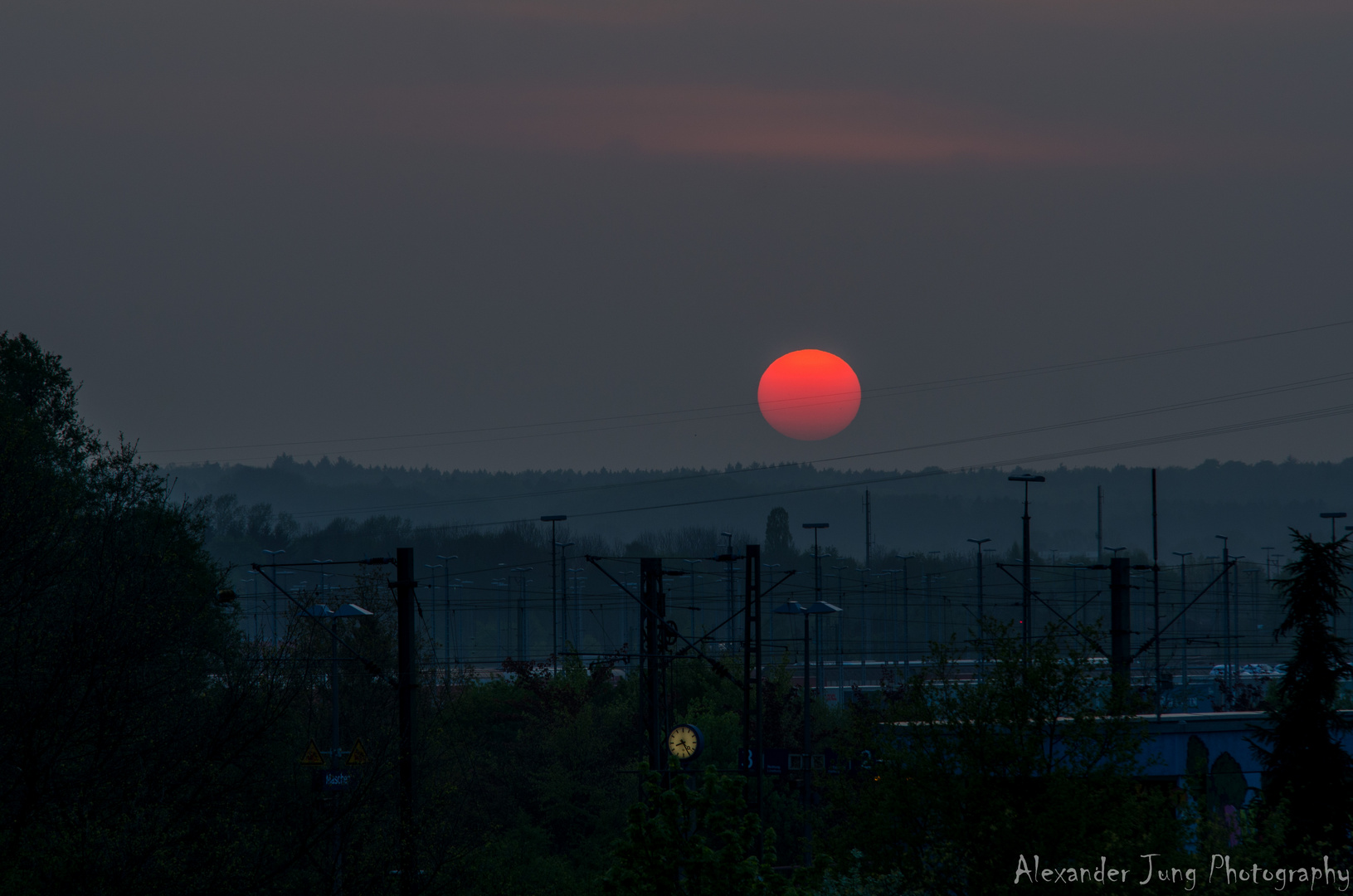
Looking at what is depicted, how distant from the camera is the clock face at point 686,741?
49528mm

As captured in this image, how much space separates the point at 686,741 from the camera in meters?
49.8

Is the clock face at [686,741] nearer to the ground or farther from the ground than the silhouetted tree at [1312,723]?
nearer to the ground

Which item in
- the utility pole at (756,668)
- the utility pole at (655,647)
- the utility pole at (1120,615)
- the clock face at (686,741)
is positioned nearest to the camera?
the utility pole at (655,647)

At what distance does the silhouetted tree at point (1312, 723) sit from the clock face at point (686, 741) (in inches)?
788

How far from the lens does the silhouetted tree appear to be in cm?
3450

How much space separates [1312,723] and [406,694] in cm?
2262

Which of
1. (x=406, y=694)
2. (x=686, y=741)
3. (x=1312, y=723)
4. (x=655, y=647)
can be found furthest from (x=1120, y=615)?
(x=406, y=694)

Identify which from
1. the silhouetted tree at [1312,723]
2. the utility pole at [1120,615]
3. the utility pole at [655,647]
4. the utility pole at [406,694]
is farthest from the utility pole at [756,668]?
the silhouetted tree at [1312,723]

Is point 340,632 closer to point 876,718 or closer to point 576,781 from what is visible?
point 576,781

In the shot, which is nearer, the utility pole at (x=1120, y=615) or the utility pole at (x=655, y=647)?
the utility pole at (x=655, y=647)

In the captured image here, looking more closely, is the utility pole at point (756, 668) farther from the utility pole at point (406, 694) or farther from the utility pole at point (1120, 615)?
the utility pole at point (1120, 615)

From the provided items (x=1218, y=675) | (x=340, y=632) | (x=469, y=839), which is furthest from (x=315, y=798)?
(x=1218, y=675)

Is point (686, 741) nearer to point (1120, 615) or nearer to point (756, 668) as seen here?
point (756, 668)

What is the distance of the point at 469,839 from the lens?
123 feet
